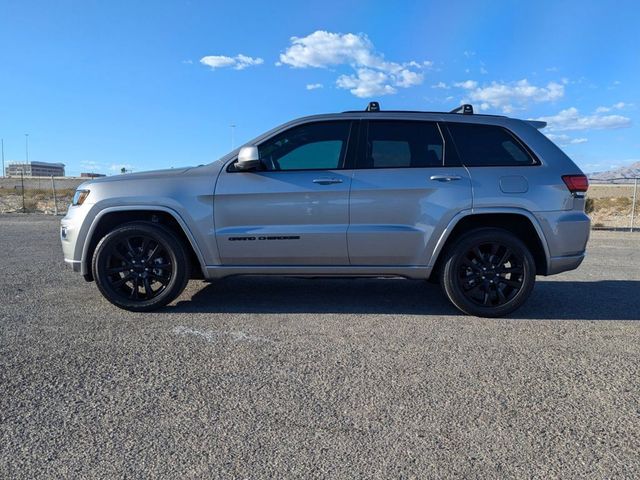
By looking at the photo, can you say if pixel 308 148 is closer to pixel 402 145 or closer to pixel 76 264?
pixel 402 145

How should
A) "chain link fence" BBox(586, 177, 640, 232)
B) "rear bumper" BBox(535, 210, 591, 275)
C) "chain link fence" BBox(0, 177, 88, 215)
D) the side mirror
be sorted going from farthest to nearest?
"chain link fence" BBox(0, 177, 88, 215) < "chain link fence" BBox(586, 177, 640, 232) < "rear bumper" BBox(535, 210, 591, 275) < the side mirror

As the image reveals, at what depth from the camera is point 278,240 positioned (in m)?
4.86

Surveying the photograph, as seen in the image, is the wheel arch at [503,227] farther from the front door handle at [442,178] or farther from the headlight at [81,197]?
the headlight at [81,197]

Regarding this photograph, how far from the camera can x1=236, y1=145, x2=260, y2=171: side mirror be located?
4.69m

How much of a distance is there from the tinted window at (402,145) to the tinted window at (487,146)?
0.22 metres

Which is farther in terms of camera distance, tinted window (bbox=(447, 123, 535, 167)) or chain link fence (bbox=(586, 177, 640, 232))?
chain link fence (bbox=(586, 177, 640, 232))

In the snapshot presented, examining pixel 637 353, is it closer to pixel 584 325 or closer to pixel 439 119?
pixel 584 325

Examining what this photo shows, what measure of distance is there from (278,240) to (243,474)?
110 inches

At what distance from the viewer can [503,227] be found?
5.11 metres

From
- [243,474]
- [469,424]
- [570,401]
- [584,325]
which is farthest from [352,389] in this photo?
[584,325]

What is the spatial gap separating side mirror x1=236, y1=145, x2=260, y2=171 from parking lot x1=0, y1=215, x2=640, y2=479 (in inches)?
58.1

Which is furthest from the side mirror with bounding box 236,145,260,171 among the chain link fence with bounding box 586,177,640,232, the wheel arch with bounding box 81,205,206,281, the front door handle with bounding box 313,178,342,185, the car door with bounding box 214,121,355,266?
the chain link fence with bounding box 586,177,640,232

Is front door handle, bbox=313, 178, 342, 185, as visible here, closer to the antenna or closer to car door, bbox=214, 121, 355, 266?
car door, bbox=214, 121, 355, 266

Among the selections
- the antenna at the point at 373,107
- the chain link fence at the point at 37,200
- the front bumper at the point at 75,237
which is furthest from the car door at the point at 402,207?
the chain link fence at the point at 37,200
